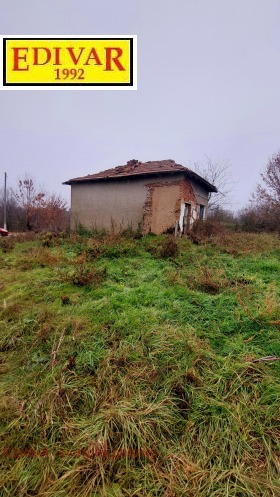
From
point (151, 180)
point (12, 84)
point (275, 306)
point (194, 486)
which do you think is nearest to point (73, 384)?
point (194, 486)

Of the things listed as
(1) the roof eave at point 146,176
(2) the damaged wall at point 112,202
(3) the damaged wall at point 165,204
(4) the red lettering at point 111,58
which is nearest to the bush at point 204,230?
(3) the damaged wall at point 165,204

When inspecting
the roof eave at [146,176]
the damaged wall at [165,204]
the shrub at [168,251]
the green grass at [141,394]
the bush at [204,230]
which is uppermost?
the roof eave at [146,176]

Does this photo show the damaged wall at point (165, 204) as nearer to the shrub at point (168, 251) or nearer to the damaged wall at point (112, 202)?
the damaged wall at point (112, 202)

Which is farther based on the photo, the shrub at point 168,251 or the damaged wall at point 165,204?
the damaged wall at point 165,204

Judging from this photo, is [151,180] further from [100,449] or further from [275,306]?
[100,449]

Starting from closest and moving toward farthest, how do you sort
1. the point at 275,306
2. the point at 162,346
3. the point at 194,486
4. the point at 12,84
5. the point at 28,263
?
1. the point at 194,486
2. the point at 162,346
3. the point at 275,306
4. the point at 12,84
5. the point at 28,263

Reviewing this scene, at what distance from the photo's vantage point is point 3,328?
11.7ft

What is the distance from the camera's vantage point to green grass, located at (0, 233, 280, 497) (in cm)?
178

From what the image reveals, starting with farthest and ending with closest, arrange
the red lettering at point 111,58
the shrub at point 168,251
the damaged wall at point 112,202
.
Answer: the damaged wall at point 112,202
the shrub at point 168,251
the red lettering at point 111,58

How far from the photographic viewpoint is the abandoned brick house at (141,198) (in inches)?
429

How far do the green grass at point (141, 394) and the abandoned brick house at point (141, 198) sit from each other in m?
6.84

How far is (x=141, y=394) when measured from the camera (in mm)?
2354

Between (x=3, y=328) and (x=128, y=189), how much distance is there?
9.56 meters

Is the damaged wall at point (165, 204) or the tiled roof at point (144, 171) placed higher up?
the tiled roof at point (144, 171)
